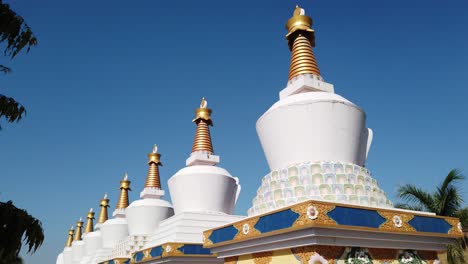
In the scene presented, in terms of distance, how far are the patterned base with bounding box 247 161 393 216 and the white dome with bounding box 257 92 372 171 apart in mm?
429

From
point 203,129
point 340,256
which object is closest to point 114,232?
point 203,129

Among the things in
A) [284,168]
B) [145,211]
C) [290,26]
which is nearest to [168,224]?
[145,211]

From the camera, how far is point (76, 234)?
137 feet

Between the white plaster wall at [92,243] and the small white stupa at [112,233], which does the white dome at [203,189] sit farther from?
the white plaster wall at [92,243]

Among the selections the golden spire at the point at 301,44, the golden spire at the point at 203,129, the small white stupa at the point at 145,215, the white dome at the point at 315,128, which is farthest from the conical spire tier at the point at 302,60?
the small white stupa at the point at 145,215

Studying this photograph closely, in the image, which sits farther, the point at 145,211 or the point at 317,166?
the point at 145,211

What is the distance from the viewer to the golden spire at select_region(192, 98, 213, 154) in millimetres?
17938

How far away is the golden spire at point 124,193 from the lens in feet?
87.4

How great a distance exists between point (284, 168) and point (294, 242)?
86.8 inches

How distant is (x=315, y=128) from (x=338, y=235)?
9.59ft

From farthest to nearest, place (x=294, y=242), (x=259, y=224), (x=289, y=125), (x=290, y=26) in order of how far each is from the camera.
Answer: (x=290, y=26)
(x=289, y=125)
(x=259, y=224)
(x=294, y=242)

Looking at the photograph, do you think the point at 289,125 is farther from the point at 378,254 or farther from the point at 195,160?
the point at 195,160

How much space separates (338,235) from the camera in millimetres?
7023

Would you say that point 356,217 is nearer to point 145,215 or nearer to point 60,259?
point 145,215
